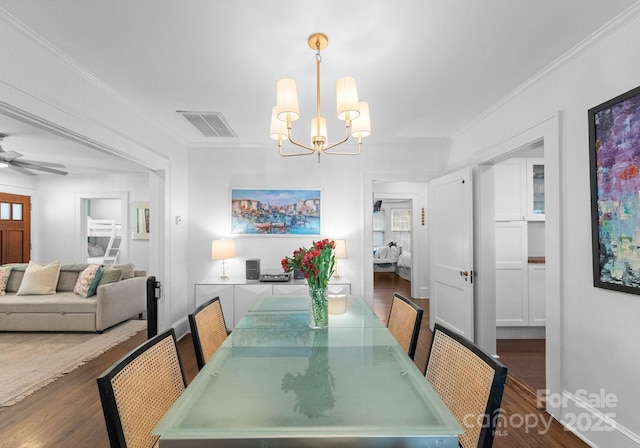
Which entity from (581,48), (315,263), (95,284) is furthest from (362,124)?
(95,284)

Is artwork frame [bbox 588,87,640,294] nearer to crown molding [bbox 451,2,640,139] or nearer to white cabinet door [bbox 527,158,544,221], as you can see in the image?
crown molding [bbox 451,2,640,139]

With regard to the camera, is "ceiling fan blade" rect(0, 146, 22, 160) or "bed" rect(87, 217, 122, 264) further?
"bed" rect(87, 217, 122, 264)

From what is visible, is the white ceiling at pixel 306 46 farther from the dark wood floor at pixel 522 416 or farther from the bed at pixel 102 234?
the bed at pixel 102 234

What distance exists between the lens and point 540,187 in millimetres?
3719

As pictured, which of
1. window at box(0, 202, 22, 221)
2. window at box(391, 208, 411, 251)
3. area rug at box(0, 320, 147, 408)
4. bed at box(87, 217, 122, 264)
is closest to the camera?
area rug at box(0, 320, 147, 408)

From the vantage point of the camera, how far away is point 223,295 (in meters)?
3.76

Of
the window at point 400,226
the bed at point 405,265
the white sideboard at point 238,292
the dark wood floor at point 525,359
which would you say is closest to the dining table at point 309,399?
the dark wood floor at point 525,359

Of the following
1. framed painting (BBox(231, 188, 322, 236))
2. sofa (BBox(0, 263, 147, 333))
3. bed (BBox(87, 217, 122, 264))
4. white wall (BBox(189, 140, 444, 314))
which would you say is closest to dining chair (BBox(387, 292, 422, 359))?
white wall (BBox(189, 140, 444, 314))

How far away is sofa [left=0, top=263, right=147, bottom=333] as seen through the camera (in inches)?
153

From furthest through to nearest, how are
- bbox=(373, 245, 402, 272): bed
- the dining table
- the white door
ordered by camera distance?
1. bbox=(373, 245, 402, 272): bed
2. the white door
3. the dining table

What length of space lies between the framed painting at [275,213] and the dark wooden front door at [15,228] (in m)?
4.57

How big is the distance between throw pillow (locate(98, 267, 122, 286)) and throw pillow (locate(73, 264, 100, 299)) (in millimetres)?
91

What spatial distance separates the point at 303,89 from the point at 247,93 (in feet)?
1.62

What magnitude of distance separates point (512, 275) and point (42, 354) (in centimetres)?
524
